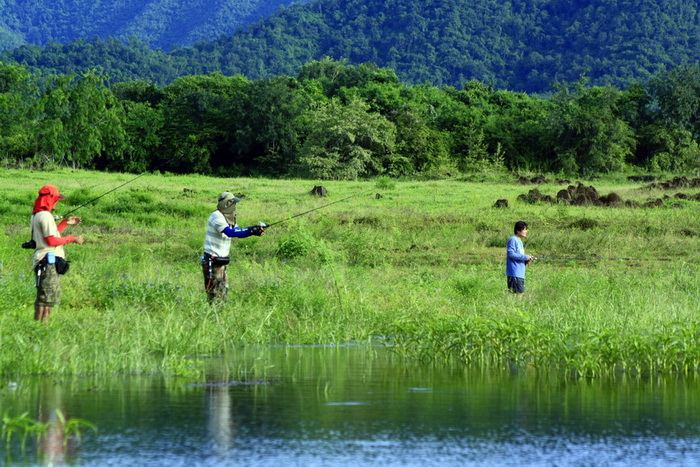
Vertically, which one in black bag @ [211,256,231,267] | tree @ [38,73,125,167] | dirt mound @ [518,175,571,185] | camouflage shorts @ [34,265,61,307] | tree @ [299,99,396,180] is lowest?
camouflage shorts @ [34,265,61,307]

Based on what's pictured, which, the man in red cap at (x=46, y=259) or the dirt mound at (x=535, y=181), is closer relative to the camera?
the man in red cap at (x=46, y=259)

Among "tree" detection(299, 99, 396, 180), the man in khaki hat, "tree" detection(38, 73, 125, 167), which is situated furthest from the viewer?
"tree" detection(38, 73, 125, 167)

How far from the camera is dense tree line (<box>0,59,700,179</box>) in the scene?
52.3 m

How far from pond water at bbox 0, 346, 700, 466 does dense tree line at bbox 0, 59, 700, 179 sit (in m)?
40.2

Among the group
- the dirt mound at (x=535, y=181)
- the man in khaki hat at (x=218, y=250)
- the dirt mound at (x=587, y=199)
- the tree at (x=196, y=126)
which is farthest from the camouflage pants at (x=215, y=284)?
the tree at (x=196, y=126)

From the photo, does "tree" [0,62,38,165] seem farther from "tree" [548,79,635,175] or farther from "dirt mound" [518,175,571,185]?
"tree" [548,79,635,175]

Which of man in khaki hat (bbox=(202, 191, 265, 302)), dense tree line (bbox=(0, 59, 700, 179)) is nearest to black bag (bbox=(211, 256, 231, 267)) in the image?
man in khaki hat (bbox=(202, 191, 265, 302))

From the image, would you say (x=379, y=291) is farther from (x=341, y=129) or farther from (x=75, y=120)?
(x=75, y=120)

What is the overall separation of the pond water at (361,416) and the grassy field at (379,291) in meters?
0.42

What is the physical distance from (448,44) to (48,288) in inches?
5579

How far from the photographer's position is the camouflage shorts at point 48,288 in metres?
9.79

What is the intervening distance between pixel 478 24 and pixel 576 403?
5874 inches

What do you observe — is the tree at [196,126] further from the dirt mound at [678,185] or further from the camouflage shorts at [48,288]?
the camouflage shorts at [48,288]

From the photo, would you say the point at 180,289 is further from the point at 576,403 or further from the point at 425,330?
the point at 576,403
